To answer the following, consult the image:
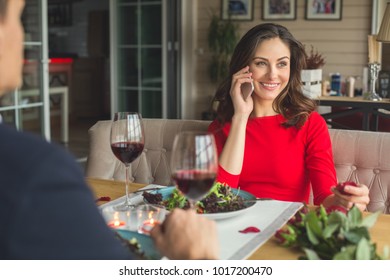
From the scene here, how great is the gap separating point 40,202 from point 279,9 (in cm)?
655

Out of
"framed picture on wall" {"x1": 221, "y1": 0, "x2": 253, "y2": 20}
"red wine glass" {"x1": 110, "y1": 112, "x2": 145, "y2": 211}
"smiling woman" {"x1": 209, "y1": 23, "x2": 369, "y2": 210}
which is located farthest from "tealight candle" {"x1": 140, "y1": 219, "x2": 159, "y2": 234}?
"framed picture on wall" {"x1": 221, "y1": 0, "x2": 253, "y2": 20}

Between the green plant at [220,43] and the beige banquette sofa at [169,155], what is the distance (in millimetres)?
4678

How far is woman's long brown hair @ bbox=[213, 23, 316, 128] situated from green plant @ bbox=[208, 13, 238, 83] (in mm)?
4834

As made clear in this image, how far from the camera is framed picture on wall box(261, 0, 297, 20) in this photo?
22.1ft

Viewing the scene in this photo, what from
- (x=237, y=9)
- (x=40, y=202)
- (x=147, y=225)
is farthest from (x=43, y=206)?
(x=237, y=9)

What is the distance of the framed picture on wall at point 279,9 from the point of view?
673 cm

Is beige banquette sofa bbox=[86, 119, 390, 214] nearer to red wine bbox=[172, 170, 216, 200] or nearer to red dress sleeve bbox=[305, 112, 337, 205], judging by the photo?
red dress sleeve bbox=[305, 112, 337, 205]

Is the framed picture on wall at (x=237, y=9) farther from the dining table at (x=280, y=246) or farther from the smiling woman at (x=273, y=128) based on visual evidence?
the dining table at (x=280, y=246)

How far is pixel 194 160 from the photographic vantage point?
1.00 meters

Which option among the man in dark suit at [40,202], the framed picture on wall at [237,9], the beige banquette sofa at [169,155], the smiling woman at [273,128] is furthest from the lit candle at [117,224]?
the framed picture on wall at [237,9]

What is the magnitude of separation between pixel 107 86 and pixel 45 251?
9.63m

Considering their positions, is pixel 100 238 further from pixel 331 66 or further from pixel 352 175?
pixel 331 66

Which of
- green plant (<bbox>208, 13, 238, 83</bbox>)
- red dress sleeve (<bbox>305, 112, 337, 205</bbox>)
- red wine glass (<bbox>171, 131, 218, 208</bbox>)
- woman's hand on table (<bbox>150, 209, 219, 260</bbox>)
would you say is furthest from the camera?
green plant (<bbox>208, 13, 238, 83</bbox>)
